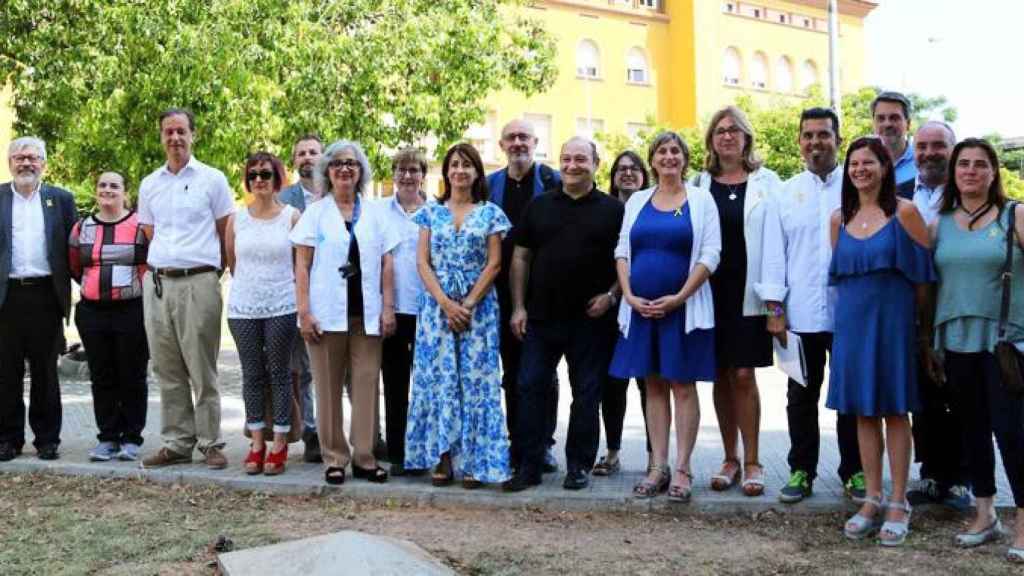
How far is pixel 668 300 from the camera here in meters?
6.50

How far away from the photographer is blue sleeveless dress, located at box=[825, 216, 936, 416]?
5.84 m

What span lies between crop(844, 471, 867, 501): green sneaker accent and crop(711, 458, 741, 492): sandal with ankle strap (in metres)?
0.72

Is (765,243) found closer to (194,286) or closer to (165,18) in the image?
(194,286)

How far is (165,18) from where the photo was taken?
14.4 metres

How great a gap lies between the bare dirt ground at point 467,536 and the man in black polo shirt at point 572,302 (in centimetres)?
54

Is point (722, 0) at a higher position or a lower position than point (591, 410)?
higher

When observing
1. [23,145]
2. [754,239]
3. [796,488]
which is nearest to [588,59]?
[23,145]

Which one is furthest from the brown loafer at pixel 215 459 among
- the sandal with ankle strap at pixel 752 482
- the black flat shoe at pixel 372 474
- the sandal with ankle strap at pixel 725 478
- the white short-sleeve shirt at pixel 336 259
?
the sandal with ankle strap at pixel 752 482

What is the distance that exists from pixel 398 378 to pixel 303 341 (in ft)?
2.97

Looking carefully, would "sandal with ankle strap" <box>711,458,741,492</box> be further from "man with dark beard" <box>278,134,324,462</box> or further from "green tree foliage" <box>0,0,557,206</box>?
"green tree foliage" <box>0,0,557,206</box>

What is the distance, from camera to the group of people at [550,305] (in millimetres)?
5891

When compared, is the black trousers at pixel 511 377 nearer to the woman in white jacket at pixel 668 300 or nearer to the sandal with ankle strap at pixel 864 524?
the woman in white jacket at pixel 668 300

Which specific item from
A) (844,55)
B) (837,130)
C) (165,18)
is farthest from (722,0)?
(837,130)

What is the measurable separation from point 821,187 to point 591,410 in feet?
6.51
